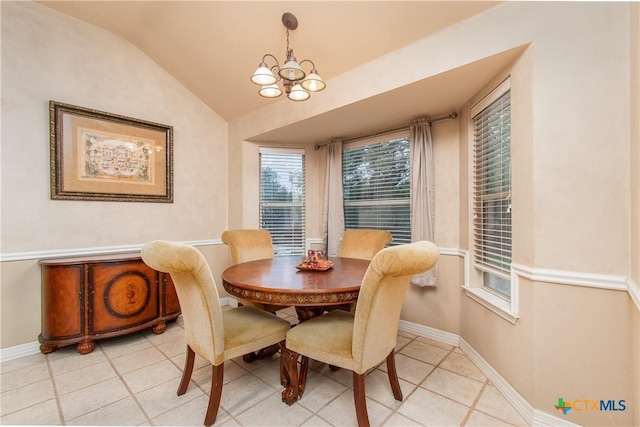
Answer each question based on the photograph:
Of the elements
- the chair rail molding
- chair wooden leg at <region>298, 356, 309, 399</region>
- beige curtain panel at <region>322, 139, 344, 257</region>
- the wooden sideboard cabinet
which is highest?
beige curtain panel at <region>322, 139, 344, 257</region>

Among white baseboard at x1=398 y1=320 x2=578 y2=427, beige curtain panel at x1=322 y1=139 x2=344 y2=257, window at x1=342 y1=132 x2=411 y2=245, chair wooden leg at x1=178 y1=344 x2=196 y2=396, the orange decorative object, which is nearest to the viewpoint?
white baseboard at x1=398 y1=320 x2=578 y2=427

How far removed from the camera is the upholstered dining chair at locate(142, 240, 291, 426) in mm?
1407

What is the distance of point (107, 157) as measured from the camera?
2791mm

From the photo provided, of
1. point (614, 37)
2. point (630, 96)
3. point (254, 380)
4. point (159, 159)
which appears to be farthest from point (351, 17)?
point (254, 380)

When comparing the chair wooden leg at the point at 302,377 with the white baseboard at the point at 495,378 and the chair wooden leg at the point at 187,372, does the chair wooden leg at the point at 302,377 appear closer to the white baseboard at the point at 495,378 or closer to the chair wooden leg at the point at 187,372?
the chair wooden leg at the point at 187,372

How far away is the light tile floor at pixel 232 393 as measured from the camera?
1613 mm

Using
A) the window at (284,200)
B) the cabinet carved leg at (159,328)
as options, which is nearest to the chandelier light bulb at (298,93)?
the window at (284,200)

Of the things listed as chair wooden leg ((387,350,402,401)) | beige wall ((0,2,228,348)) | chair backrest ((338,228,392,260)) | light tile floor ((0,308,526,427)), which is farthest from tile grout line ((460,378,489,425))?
beige wall ((0,2,228,348))

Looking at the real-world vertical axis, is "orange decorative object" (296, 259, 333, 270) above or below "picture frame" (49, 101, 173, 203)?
below

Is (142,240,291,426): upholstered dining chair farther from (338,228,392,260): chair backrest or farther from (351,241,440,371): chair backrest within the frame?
(338,228,392,260): chair backrest

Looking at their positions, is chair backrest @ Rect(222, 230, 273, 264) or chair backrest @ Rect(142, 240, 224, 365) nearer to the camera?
chair backrest @ Rect(142, 240, 224, 365)

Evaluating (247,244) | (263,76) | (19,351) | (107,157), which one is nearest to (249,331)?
(247,244)

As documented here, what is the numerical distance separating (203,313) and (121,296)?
1.58 m

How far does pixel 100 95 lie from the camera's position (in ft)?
9.03
